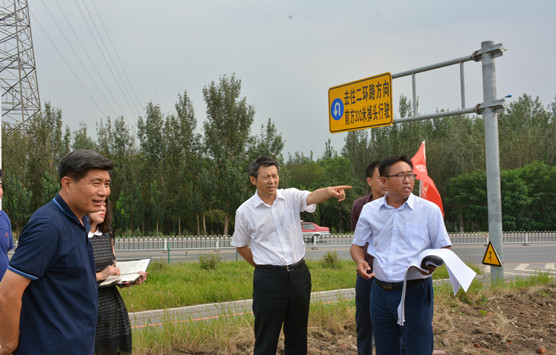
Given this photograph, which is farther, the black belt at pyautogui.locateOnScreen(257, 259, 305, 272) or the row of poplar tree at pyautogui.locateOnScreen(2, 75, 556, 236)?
the row of poplar tree at pyautogui.locateOnScreen(2, 75, 556, 236)

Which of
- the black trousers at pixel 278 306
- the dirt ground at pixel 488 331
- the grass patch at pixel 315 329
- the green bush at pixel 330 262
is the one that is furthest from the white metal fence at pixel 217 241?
the black trousers at pixel 278 306

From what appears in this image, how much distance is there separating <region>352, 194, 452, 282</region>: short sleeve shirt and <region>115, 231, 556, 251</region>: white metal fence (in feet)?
56.7

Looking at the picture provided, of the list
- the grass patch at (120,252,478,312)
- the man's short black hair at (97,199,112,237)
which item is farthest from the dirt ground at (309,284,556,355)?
the grass patch at (120,252,478,312)

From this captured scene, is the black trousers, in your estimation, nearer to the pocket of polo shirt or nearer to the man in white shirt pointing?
the man in white shirt pointing

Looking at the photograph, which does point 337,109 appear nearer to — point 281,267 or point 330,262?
point 330,262

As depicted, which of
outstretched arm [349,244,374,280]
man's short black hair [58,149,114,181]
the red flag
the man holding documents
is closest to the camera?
man's short black hair [58,149,114,181]

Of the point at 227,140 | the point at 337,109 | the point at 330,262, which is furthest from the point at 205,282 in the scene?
the point at 227,140

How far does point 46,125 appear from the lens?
99.0 ft

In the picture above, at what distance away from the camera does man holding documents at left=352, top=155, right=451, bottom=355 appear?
10.2 feet

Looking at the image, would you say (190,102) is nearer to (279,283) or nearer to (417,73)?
(417,73)

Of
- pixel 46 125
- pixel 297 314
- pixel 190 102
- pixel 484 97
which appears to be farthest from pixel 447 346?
pixel 46 125

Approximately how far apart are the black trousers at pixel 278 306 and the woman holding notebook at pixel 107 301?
0.96 metres

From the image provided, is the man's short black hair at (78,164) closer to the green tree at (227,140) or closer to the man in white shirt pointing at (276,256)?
the man in white shirt pointing at (276,256)

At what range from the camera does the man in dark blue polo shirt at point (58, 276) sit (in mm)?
1916
